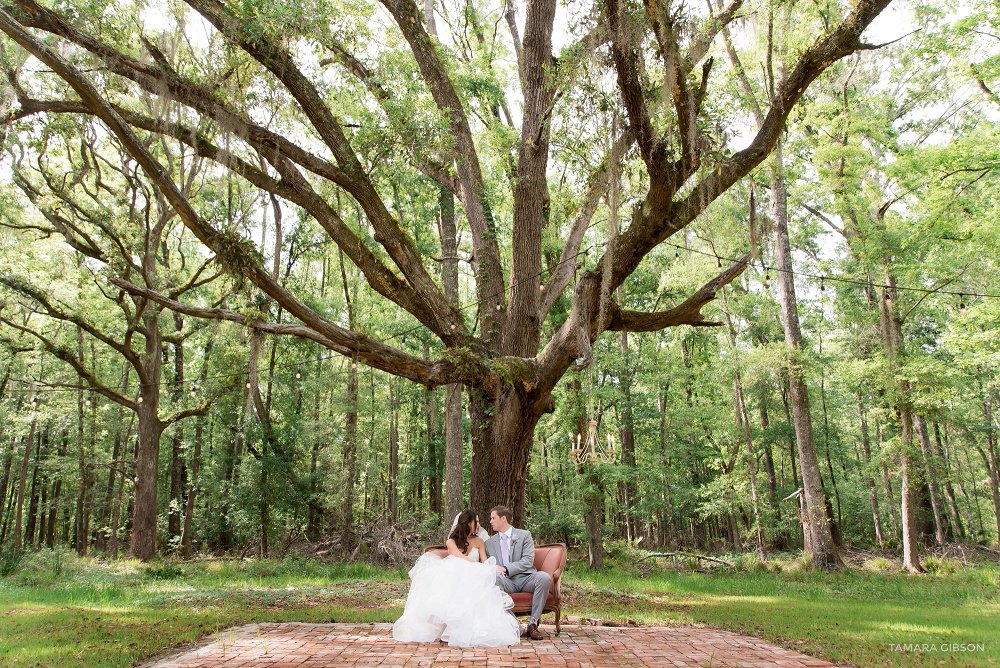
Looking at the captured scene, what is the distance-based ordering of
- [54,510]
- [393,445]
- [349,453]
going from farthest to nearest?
[54,510] → [393,445] → [349,453]

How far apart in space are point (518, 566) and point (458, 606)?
73cm

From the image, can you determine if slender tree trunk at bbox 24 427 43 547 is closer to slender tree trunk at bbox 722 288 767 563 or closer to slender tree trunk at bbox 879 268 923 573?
slender tree trunk at bbox 722 288 767 563

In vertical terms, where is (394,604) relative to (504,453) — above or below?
below

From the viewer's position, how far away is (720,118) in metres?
6.00

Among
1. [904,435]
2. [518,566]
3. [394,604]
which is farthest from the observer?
[904,435]

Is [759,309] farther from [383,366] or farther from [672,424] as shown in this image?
[383,366]

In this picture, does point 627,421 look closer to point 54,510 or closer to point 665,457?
point 665,457

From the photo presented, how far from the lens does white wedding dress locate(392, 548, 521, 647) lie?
4.68 m

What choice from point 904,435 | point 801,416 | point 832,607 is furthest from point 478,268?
point 904,435

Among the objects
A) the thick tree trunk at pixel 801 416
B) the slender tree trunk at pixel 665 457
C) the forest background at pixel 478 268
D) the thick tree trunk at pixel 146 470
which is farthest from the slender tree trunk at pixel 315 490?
the thick tree trunk at pixel 801 416

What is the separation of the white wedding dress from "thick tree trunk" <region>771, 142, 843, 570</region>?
945 centimetres

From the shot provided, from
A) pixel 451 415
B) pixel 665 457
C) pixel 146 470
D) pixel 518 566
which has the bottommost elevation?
pixel 518 566

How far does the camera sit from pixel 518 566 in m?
5.29

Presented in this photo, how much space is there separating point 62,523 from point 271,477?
61.0 feet
